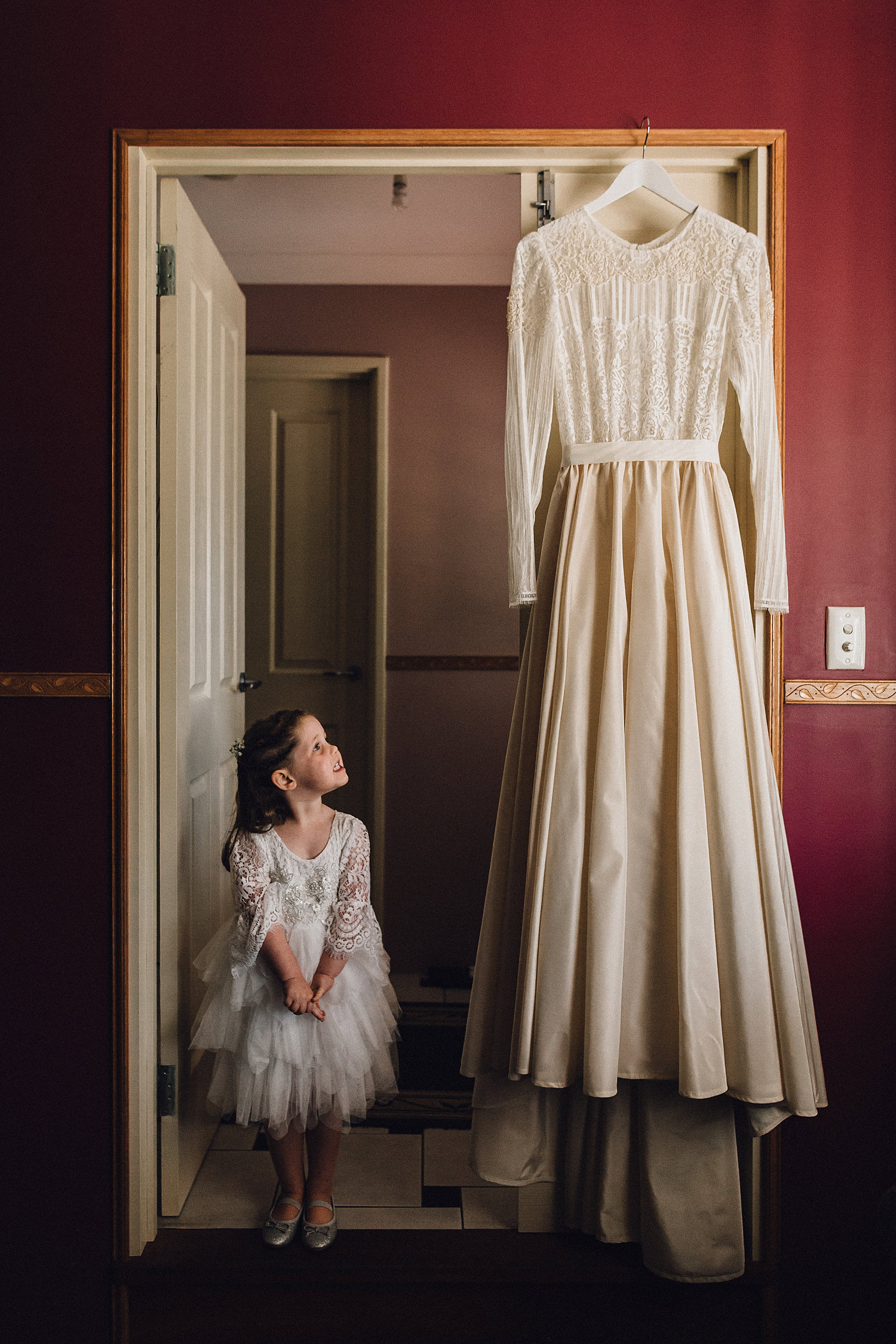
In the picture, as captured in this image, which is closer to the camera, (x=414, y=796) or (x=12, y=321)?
(x=12, y=321)

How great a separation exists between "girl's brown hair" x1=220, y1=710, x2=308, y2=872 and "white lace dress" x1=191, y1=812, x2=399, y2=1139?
1.2 inches

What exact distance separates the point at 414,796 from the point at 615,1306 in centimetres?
183

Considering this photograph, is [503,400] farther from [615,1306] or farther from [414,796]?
[615,1306]

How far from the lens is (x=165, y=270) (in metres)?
1.70

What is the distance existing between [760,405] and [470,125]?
2.39ft

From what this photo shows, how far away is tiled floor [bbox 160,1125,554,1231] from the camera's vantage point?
1.75m

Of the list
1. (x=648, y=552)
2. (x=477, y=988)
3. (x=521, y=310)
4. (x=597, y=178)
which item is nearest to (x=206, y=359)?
(x=521, y=310)

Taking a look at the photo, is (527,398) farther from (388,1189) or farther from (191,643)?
(388,1189)

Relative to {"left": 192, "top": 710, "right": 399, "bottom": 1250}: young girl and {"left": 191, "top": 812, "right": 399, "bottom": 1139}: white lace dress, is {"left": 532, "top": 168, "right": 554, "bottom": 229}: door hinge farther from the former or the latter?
{"left": 191, "top": 812, "right": 399, "bottom": 1139}: white lace dress

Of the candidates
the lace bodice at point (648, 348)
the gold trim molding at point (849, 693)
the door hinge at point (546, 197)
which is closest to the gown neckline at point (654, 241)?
the lace bodice at point (648, 348)

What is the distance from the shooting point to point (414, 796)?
3248 millimetres

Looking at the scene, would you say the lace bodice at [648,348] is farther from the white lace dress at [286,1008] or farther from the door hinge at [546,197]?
the white lace dress at [286,1008]

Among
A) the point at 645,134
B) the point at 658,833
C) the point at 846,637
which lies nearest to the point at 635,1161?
the point at 658,833

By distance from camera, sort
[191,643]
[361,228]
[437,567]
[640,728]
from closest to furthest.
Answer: [640,728]
[191,643]
[361,228]
[437,567]
